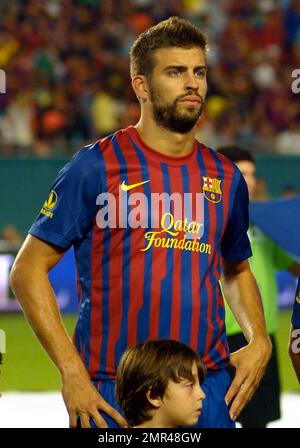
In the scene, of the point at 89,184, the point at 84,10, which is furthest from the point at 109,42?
the point at 89,184

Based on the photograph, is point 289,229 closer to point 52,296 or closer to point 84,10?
point 52,296

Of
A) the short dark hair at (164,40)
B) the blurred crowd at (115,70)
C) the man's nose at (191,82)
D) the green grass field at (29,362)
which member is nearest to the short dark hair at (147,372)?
the man's nose at (191,82)

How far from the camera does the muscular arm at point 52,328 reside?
3.81m

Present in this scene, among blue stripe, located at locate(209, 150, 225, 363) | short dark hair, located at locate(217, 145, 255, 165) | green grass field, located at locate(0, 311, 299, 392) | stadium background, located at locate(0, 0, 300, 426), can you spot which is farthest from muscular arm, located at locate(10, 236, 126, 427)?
stadium background, located at locate(0, 0, 300, 426)

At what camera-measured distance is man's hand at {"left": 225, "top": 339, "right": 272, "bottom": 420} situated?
4156mm

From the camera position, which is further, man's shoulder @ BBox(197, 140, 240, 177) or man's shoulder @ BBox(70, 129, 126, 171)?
man's shoulder @ BBox(197, 140, 240, 177)

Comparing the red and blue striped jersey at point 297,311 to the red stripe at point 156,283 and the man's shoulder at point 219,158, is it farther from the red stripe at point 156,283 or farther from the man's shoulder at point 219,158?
the red stripe at point 156,283

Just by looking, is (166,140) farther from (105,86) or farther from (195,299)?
(105,86)

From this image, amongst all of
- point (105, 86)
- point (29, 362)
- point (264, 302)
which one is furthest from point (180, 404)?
point (105, 86)

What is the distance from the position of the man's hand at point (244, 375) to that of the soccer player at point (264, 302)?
6.53ft

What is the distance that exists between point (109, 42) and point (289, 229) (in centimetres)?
1046

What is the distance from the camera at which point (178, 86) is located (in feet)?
13.4

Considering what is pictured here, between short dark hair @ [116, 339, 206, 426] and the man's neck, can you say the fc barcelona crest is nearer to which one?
the man's neck
